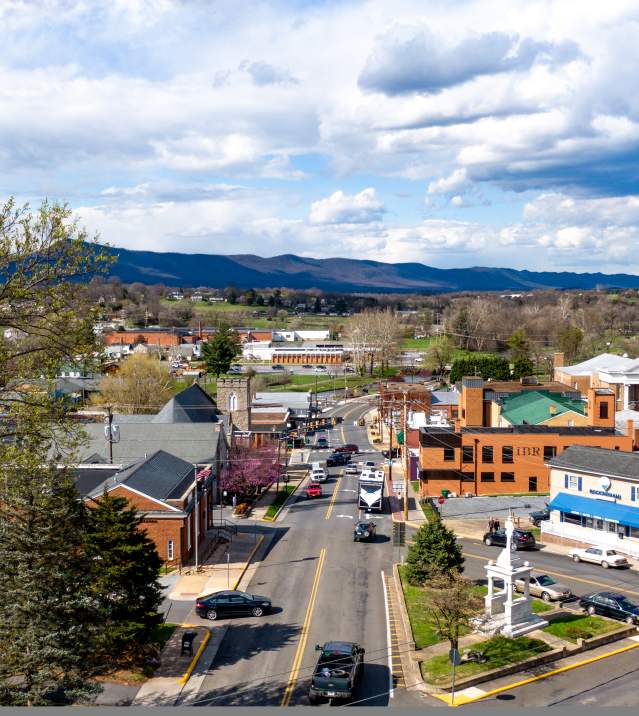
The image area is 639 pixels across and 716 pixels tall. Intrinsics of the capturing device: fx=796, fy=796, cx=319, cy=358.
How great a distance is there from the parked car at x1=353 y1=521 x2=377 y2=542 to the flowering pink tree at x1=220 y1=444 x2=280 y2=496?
1355 centimetres

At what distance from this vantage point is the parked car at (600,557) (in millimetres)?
45750

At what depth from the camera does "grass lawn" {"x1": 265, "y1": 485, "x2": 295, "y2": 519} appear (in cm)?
6175

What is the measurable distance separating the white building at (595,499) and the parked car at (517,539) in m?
2.55

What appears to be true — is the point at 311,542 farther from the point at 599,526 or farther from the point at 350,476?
the point at 350,476

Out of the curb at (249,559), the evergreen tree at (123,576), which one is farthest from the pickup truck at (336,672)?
the curb at (249,559)

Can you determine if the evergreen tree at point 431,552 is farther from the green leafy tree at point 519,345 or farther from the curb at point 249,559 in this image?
the green leafy tree at point 519,345

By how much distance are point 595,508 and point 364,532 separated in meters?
14.6

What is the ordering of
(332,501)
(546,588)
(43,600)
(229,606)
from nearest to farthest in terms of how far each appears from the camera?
(43,600) → (229,606) → (546,588) → (332,501)

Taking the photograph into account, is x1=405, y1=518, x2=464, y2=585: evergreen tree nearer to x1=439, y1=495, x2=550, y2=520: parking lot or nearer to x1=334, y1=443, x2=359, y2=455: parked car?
x1=439, y1=495, x2=550, y2=520: parking lot

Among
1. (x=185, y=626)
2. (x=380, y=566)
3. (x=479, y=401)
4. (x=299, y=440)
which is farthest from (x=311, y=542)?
(x=299, y=440)

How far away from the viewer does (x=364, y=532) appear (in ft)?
171

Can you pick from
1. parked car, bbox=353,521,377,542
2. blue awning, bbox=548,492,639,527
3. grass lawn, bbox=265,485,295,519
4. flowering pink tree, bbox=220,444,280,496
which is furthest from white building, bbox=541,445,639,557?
flowering pink tree, bbox=220,444,280,496

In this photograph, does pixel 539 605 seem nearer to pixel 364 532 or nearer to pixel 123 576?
pixel 364 532

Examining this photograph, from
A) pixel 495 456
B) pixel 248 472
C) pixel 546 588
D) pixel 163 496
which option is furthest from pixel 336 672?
pixel 495 456
